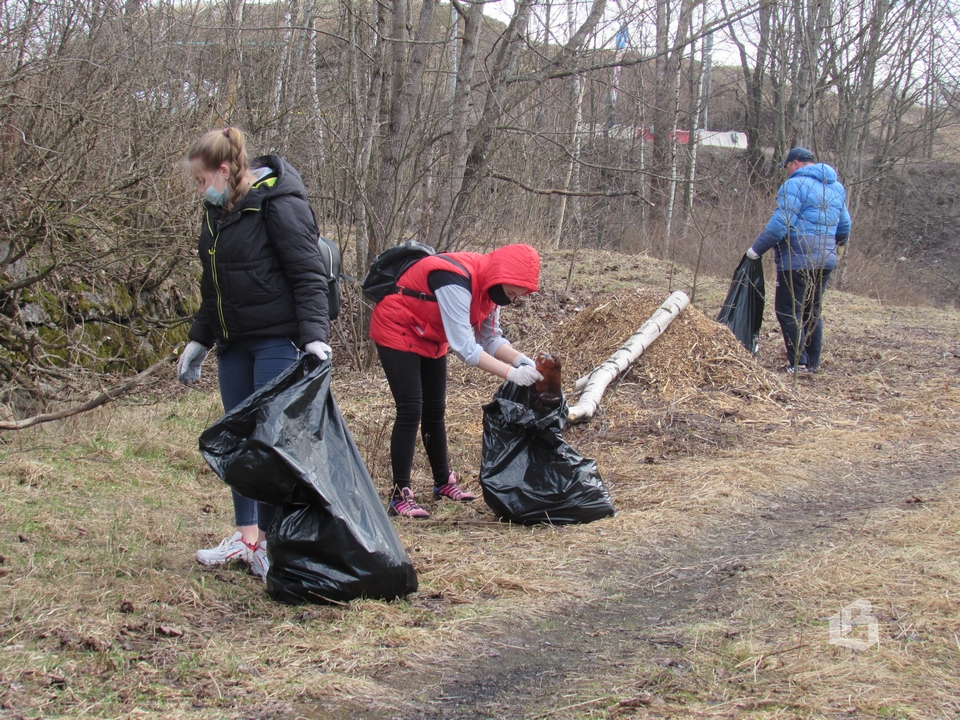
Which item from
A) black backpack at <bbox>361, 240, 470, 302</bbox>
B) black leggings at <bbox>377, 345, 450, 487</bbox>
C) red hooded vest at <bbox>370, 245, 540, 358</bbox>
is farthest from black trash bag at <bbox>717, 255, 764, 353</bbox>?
black backpack at <bbox>361, 240, 470, 302</bbox>

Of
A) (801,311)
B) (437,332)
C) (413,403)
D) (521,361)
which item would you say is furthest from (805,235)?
(413,403)

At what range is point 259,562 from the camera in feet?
10.7

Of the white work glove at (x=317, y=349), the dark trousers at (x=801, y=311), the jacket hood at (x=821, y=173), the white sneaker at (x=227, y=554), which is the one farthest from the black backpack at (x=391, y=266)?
the jacket hood at (x=821, y=173)

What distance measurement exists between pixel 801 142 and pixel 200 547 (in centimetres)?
1351

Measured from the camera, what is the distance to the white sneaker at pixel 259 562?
3.26 metres

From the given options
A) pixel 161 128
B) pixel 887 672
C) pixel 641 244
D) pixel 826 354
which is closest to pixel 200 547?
pixel 887 672

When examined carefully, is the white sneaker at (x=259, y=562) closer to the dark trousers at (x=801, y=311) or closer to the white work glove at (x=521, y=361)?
the white work glove at (x=521, y=361)

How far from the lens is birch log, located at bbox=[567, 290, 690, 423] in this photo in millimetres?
5848

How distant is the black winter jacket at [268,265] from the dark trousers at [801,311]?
16.2 feet

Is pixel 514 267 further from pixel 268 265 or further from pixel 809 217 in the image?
pixel 809 217

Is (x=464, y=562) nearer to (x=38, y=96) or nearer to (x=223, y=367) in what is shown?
(x=223, y=367)

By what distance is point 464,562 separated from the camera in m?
3.55

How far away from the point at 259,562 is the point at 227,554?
167 millimetres

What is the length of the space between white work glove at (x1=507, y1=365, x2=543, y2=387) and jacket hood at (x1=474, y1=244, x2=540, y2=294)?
1.25ft
